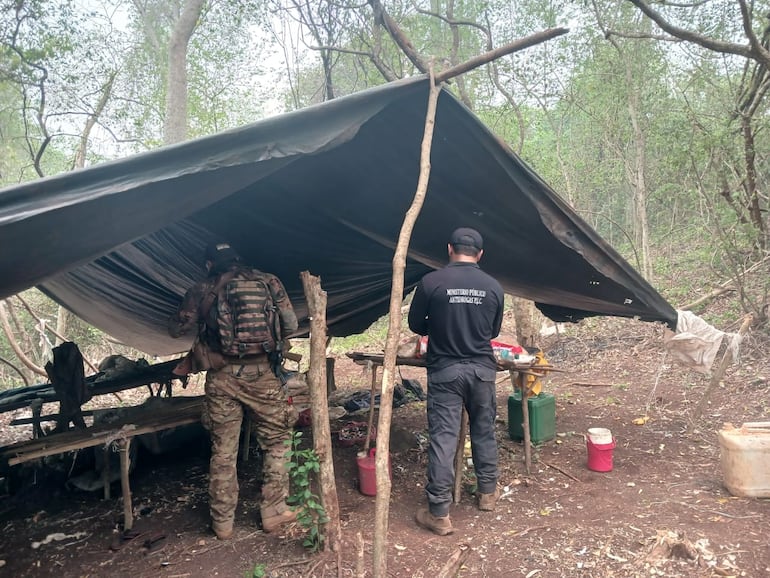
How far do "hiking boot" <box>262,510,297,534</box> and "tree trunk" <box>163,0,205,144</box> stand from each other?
6847 millimetres

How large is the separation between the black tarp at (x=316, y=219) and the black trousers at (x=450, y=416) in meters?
1.03

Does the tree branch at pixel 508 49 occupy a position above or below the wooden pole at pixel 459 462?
above

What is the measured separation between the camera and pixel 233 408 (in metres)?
3.13

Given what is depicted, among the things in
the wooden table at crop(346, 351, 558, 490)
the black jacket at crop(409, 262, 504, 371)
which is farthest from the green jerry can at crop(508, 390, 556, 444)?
the black jacket at crop(409, 262, 504, 371)

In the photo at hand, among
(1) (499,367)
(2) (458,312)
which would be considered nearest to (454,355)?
(2) (458,312)

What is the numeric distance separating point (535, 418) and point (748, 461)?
1486 mm

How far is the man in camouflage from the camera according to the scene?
3055mm

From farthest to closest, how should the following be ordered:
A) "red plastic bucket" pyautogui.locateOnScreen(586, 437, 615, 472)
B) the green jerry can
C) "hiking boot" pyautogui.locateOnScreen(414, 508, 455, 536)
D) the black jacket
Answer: the green jerry can < "red plastic bucket" pyautogui.locateOnScreen(586, 437, 615, 472) < the black jacket < "hiking boot" pyautogui.locateOnScreen(414, 508, 455, 536)

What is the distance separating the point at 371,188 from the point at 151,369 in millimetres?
3018

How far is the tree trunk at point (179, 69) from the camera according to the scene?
26.5ft

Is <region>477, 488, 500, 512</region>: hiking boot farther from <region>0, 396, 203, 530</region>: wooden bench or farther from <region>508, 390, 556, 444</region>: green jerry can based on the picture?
<region>0, 396, 203, 530</region>: wooden bench

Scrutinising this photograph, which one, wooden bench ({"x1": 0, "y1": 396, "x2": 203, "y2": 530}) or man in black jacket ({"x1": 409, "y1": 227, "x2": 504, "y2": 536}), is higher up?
man in black jacket ({"x1": 409, "y1": 227, "x2": 504, "y2": 536})

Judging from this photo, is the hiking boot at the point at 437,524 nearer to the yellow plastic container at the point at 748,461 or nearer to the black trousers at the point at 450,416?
the black trousers at the point at 450,416

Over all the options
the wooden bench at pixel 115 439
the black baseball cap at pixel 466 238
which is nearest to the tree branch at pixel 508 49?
the black baseball cap at pixel 466 238
